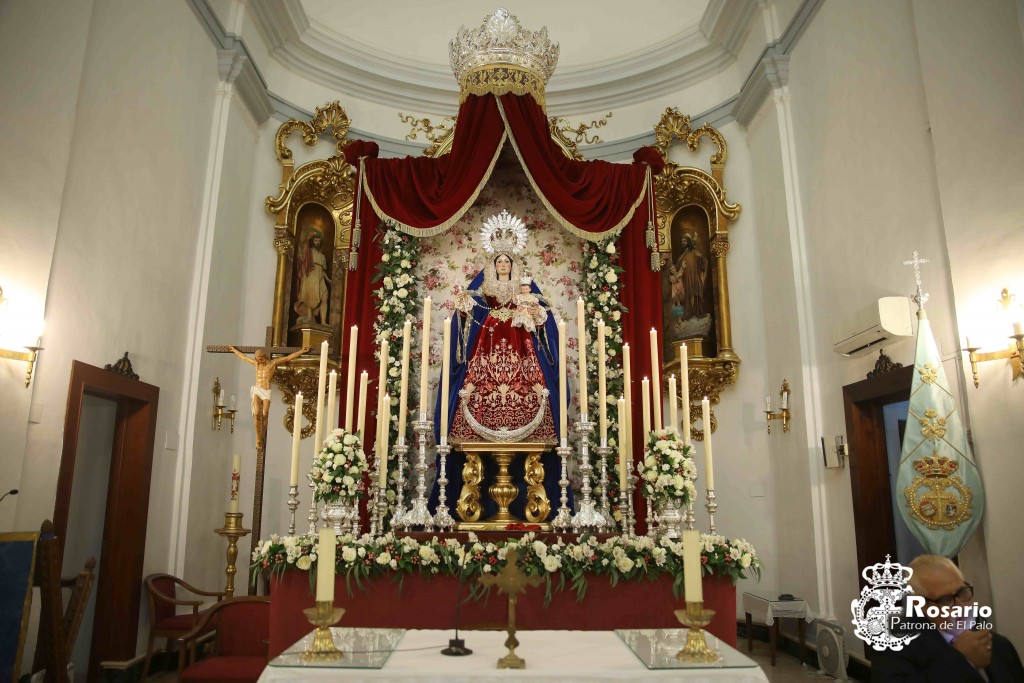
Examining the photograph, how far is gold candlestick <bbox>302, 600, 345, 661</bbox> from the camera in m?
2.52

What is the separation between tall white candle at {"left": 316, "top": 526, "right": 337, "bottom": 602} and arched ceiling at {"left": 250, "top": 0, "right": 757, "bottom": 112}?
683cm

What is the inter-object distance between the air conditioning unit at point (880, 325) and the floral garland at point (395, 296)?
3.92m

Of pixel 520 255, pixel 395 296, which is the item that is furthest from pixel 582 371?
pixel 520 255

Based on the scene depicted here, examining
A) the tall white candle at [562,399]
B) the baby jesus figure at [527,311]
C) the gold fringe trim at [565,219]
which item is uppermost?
the gold fringe trim at [565,219]

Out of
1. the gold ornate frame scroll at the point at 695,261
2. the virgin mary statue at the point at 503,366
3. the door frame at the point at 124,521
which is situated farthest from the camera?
the gold ornate frame scroll at the point at 695,261

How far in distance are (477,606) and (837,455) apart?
138 inches

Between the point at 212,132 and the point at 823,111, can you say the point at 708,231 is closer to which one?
the point at 823,111

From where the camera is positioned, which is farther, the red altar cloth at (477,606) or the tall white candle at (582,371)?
the tall white candle at (582,371)

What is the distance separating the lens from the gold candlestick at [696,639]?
97.8 inches

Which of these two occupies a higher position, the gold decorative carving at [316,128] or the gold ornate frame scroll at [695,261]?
the gold decorative carving at [316,128]

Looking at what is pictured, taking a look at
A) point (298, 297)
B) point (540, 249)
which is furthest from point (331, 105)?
point (540, 249)

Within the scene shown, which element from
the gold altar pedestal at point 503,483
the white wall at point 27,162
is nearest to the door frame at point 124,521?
the white wall at point 27,162

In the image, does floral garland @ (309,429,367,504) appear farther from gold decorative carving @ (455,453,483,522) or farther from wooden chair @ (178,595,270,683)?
gold decorative carving @ (455,453,483,522)

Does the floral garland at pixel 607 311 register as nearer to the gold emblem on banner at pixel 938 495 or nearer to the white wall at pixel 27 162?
the gold emblem on banner at pixel 938 495
